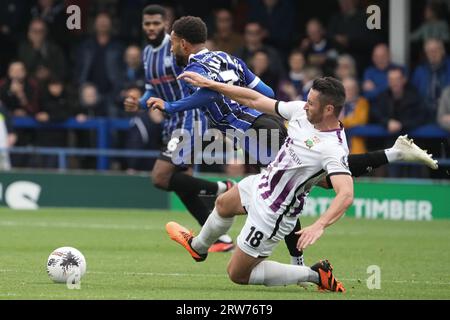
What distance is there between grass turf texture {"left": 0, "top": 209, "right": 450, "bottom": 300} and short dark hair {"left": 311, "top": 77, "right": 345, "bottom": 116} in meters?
1.46

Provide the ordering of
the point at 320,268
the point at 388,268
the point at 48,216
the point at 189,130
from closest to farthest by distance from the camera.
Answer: the point at 320,268 → the point at 388,268 → the point at 189,130 → the point at 48,216

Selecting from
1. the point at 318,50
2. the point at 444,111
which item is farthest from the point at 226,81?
the point at 318,50

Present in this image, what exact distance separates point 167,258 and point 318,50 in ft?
25.3

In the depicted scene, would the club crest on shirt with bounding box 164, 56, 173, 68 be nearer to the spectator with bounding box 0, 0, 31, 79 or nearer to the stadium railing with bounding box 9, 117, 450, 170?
the stadium railing with bounding box 9, 117, 450, 170

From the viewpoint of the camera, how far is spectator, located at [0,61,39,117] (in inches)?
744

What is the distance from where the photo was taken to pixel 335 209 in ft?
27.6

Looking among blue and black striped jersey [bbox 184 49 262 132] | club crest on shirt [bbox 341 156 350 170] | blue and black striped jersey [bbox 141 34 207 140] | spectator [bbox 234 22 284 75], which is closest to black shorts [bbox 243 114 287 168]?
blue and black striped jersey [bbox 184 49 262 132]

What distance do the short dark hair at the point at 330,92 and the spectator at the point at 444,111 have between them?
889 centimetres

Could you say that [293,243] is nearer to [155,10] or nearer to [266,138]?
[266,138]

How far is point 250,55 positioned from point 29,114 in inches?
147

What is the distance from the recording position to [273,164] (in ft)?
29.9

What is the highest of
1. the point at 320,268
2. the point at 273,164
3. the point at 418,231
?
the point at 273,164
